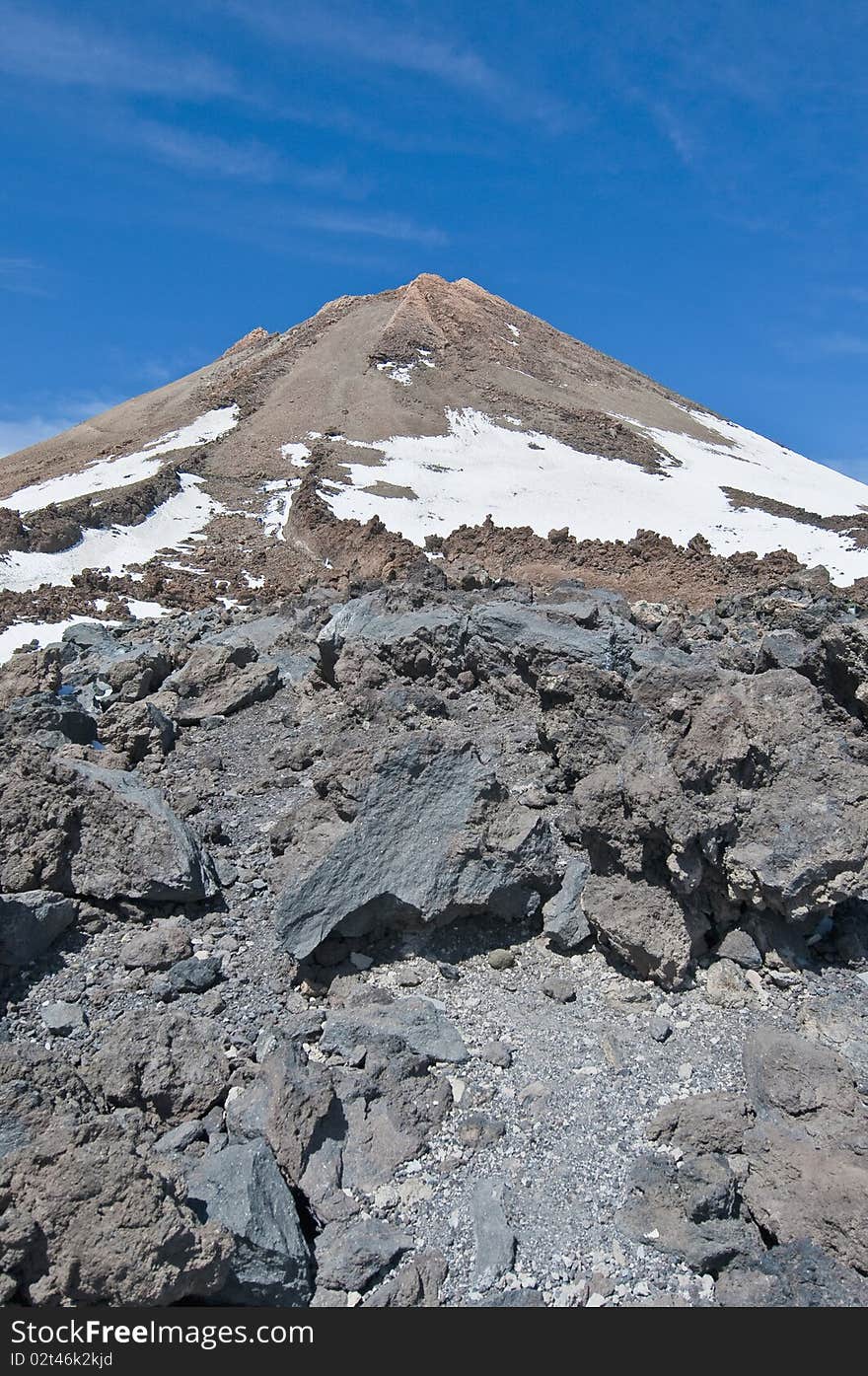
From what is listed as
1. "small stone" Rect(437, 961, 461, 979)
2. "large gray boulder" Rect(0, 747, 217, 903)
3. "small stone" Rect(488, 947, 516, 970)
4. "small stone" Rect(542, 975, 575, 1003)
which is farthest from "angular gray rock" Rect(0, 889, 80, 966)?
"small stone" Rect(542, 975, 575, 1003)

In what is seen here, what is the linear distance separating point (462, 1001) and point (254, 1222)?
6.13 ft

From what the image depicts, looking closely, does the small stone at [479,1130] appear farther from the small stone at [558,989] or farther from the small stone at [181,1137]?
the small stone at [181,1137]

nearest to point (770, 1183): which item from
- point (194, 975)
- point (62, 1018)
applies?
point (194, 975)

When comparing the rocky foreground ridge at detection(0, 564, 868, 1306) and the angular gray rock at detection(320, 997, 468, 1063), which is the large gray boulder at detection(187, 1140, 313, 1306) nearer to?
the rocky foreground ridge at detection(0, 564, 868, 1306)

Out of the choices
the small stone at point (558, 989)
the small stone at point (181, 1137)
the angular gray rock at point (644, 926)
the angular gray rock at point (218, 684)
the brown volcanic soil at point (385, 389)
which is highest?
the brown volcanic soil at point (385, 389)

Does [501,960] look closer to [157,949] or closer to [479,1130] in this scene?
[479,1130]

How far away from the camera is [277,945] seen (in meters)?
5.54

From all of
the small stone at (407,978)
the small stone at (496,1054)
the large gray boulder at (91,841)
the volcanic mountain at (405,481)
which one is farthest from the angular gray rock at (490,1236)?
the volcanic mountain at (405,481)

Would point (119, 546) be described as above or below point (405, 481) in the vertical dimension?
below

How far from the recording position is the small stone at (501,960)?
5.50 metres

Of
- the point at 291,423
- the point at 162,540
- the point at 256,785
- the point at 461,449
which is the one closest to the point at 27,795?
the point at 256,785

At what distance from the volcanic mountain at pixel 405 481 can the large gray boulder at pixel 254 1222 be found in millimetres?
10119

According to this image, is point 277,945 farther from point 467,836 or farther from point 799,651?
point 799,651

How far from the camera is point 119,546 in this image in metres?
22.8
